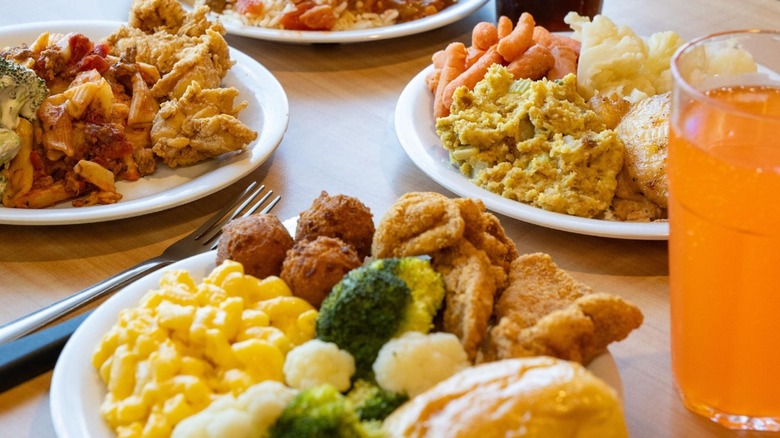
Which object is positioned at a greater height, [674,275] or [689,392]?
[674,275]

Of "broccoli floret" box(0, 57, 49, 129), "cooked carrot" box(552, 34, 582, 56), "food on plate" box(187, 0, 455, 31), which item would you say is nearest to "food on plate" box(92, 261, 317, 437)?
"broccoli floret" box(0, 57, 49, 129)

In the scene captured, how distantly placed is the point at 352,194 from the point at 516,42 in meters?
0.66

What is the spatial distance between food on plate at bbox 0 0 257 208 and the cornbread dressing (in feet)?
1.79

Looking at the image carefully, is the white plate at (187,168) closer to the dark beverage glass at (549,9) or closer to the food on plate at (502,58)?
the food on plate at (502,58)

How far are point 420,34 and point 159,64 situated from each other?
39.7 inches

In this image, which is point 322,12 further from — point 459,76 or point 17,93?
point 17,93

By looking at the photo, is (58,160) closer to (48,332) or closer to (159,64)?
(159,64)

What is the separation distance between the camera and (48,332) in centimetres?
157

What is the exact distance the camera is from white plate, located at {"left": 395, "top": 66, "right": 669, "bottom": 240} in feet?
6.16

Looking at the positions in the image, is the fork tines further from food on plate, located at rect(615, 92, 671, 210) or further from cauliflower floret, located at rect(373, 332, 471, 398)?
food on plate, located at rect(615, 92, 671, 210)

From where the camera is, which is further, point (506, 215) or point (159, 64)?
point (159, 64)

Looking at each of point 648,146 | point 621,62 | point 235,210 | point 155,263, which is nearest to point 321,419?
point 155,263

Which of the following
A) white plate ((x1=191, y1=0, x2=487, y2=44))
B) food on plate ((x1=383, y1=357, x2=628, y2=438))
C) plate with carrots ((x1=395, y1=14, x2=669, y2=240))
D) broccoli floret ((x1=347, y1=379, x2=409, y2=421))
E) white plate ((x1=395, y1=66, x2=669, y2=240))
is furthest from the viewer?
white plate ((x1=191, y1=0, x2=487, y2=44))

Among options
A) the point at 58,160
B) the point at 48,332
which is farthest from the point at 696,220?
the point at 58,160
